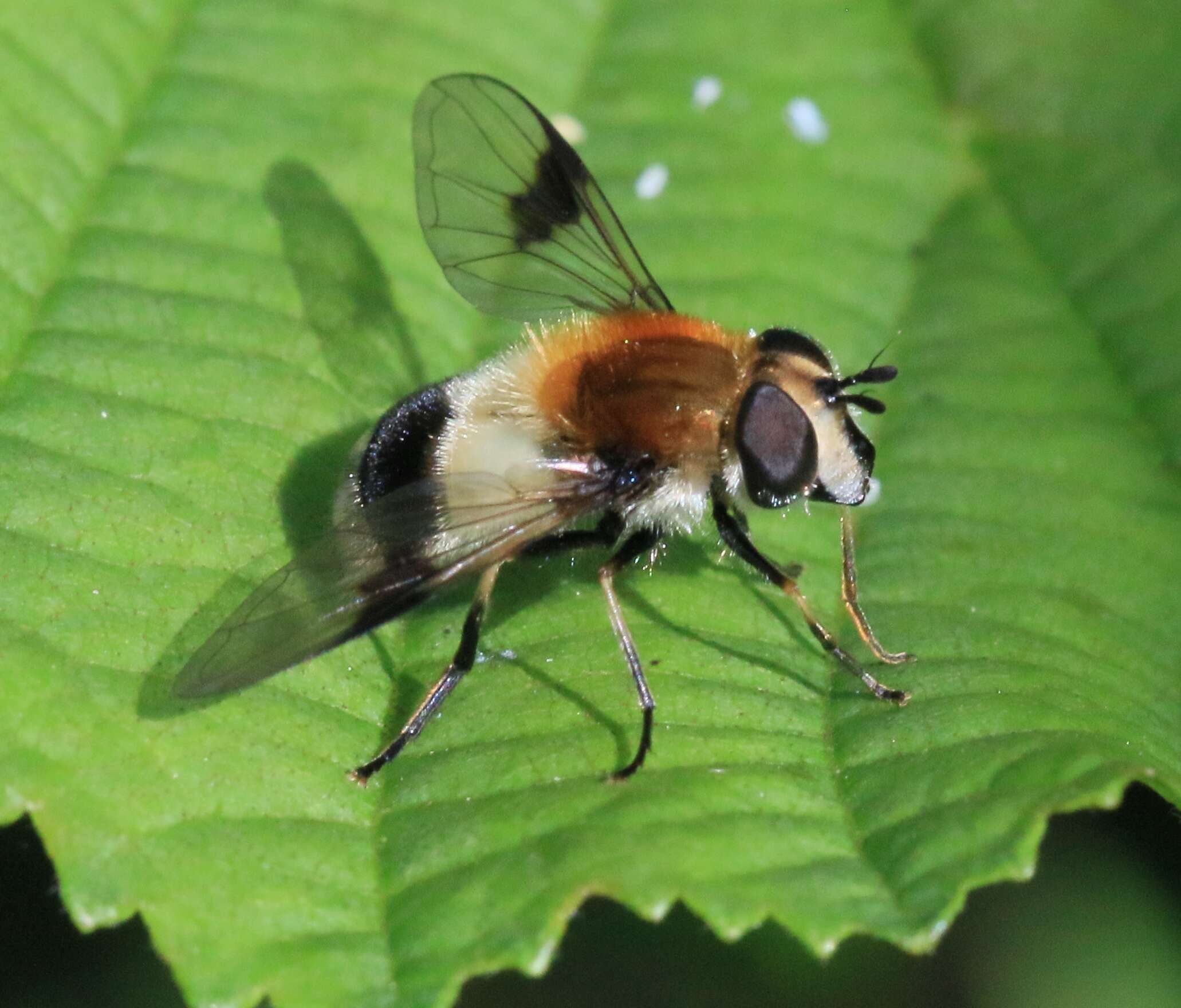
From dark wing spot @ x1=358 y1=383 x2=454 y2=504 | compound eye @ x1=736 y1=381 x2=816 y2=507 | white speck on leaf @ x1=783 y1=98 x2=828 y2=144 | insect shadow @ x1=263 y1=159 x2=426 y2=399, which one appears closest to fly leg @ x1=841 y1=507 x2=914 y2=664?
compound eye @ x1=736 y1=381 x2=816 y2=507

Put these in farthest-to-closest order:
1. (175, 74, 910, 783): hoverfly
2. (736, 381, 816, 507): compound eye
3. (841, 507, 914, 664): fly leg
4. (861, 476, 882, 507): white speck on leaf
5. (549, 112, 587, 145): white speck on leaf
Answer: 1. (549, 112, 587, 145): white speck on leaf
2. (861, 476, 882, 507): white speck on leaf
3. (841, 507, 914, 664): fly leg
4. (736, 381, 816, 507): compound eye
5. (175, 74, 910, 783): hoverfly

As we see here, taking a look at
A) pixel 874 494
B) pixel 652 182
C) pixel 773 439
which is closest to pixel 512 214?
pixel 652 182

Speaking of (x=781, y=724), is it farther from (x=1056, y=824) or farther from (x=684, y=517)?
(x=1056, y=824)

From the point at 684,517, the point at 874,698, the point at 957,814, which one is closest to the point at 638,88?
the point at 684,517

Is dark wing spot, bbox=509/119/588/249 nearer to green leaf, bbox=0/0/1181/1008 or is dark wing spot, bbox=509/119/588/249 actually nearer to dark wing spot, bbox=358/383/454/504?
green leaf, bbox=0/0/1181/1008

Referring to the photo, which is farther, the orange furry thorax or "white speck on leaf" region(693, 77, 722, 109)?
"white speck on leaf" region(693, 77, 722, 109)

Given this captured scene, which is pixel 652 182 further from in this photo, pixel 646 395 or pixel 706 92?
pixel 646 395
